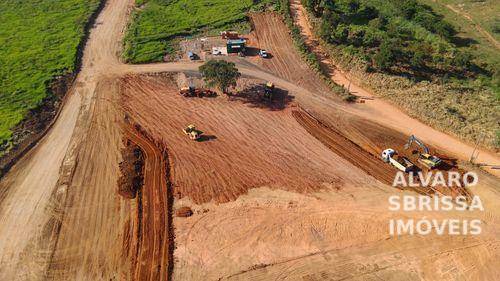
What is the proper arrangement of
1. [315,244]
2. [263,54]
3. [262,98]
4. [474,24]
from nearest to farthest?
[315,244], [262,98], [263,54], [474,24]

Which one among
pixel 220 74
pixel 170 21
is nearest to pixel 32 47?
pixel 170 21

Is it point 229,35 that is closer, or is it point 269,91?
point 269,91

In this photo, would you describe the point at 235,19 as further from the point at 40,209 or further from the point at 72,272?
the point at 72,272

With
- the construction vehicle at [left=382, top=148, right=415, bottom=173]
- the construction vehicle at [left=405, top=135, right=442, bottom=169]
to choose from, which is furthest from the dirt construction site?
the construction vehicle at [left=405, top=135, right=442, bottom=169]

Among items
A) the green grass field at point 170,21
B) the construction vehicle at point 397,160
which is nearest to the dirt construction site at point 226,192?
the construction vehicle at point 397,160

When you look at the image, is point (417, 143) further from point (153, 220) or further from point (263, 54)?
point (153, 220)

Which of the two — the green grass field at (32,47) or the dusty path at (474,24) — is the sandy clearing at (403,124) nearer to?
the dusty path at (474,24)

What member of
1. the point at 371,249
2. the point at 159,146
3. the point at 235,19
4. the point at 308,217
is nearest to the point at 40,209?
the point at 159,146
